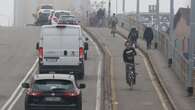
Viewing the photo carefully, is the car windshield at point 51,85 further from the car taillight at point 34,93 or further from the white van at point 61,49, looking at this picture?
the white van at point 61,49

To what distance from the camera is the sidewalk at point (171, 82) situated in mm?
29050

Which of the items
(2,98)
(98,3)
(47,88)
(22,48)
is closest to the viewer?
(47,88)

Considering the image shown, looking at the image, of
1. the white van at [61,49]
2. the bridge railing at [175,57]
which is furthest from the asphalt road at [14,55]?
the bridge railing at [175,57]

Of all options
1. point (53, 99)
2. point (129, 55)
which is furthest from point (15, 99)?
point (53, 99)

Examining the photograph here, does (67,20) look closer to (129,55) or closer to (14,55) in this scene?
(14,55)

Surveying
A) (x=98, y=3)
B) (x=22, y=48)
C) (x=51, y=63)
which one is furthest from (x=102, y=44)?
(x=98, y=3)

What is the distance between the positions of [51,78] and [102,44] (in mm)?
28200

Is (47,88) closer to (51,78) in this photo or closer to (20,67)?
(51,78)

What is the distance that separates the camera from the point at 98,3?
5635 inches

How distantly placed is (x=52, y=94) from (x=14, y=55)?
22413mm

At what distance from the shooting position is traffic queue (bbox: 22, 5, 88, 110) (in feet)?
73.3

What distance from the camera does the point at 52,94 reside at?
73.0ft

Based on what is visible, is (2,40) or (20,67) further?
(2,40)

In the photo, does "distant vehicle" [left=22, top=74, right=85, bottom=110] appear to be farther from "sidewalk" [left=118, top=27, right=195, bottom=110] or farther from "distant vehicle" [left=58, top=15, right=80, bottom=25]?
"distant vehicle" [left=58, top=15, right=80, bottom=25]
